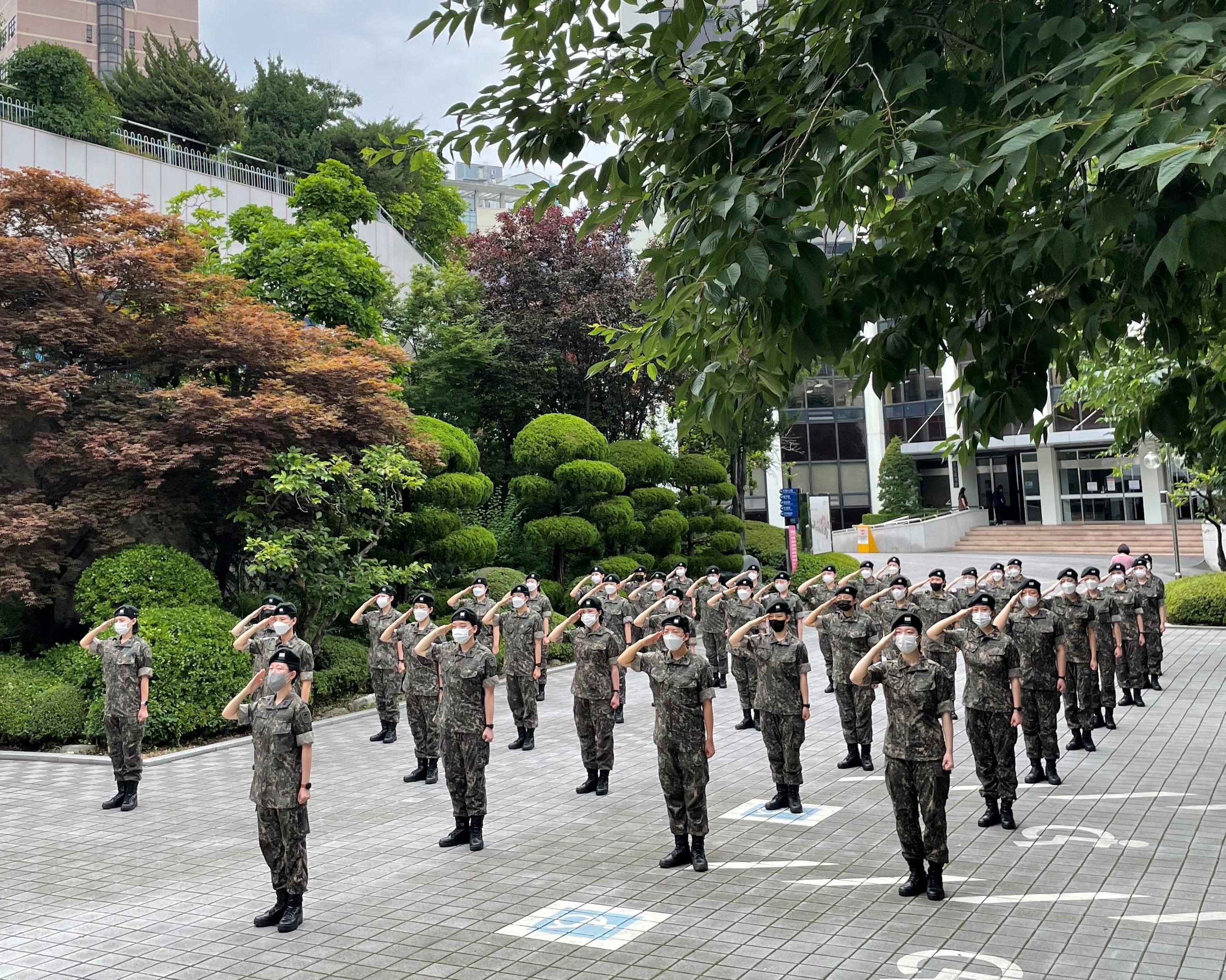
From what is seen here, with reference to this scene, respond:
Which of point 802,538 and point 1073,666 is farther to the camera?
point 802,538

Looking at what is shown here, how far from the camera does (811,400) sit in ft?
158

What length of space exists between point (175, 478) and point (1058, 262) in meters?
14.1

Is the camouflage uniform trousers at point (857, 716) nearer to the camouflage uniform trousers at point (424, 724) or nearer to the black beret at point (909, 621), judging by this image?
the black beret at point (909, 621)

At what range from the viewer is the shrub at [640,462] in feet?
80.9

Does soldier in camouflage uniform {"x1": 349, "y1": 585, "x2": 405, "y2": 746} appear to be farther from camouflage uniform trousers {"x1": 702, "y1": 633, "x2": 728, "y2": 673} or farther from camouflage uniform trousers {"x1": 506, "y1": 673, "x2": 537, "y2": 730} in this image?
camouflage uniform trousers {"x1": 702, "y1": 633, "x2": 728, "y2": 673}

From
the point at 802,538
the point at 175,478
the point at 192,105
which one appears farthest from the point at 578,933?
the point at 192,105

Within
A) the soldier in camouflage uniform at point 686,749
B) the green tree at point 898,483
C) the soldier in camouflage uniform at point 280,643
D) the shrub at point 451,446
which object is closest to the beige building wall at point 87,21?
the green tree at point 898,483

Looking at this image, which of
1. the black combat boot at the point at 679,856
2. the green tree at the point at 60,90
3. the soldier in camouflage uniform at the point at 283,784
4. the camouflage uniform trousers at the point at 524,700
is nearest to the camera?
the soldier in camouflage uniform at the point at 283,784

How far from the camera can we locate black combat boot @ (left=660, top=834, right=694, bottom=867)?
8406 mm

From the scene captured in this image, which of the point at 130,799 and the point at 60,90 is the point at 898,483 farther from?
the point at 130,799

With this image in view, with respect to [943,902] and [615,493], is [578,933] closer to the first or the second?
[943,902]

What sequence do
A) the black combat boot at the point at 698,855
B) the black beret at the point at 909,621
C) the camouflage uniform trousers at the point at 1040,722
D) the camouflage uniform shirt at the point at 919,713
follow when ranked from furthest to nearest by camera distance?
the camouflage uniform trousers at the point at 1040,722 → the black combat boot at the point at 698,855 → the black beret at the point at 909,621 → the camouflage uniform shirt at the point at 919,713

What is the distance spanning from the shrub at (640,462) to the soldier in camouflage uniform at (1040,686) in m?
14.1

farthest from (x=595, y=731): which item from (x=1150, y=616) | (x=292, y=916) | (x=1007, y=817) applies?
(x=1150, y=616)
